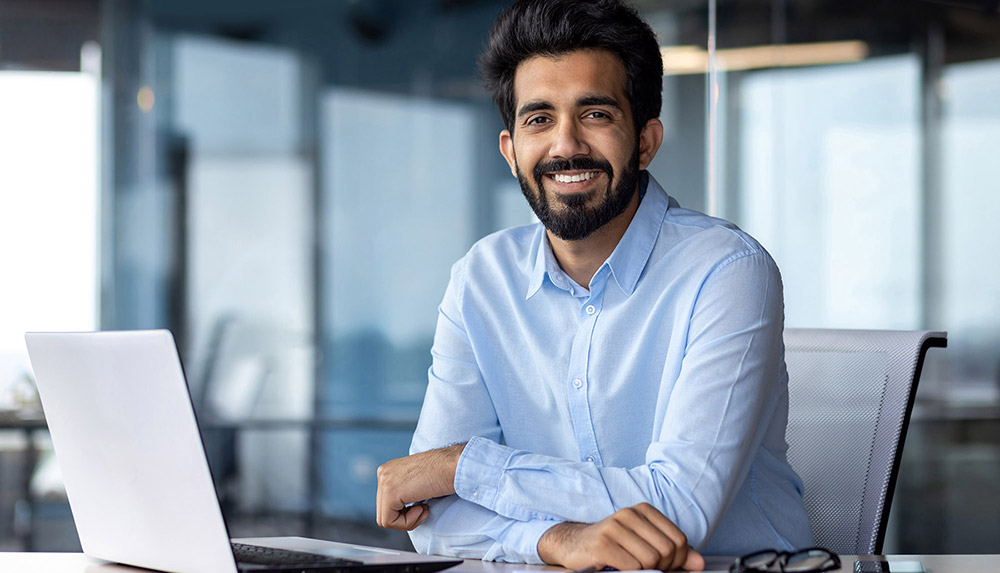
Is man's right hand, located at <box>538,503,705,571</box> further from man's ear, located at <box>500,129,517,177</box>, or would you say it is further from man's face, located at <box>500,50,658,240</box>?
man's ear, located at <box>500,129,517,177</box>

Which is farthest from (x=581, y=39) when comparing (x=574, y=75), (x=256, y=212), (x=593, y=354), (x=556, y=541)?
(x=256, y=212)

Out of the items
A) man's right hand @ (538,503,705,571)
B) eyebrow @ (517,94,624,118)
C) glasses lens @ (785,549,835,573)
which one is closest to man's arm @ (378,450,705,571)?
man's right hand @ (538,503,705,571)

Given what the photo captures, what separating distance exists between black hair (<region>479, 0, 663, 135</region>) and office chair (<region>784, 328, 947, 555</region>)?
537mm

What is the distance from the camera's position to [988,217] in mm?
3605

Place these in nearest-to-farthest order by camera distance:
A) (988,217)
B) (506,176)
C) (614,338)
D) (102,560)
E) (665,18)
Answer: (102,560), (614,338), (988,217), (665,18), (506,176)

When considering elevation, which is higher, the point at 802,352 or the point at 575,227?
the point at 575,227

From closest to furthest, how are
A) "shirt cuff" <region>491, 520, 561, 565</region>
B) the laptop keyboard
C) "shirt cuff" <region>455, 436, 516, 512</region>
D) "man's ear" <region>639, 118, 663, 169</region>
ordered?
the laptop keyboard
"shirt cuff" <region>491, 520, 561, 565</region>
"shirt cuff" <region>455, 436, 516, 512</region>
"man's ear" <region>639, 118, 663, 169</region>

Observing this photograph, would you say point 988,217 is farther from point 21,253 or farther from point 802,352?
point 21,253

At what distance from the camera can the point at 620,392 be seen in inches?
62.7

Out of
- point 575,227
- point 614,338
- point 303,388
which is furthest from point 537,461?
point 303,388

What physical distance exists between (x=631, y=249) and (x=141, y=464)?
819 mm

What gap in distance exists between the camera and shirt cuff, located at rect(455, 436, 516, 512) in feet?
4.60

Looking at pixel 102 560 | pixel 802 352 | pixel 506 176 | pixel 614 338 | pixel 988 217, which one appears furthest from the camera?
pixel 506 176

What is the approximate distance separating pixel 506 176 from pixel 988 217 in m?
1.77
